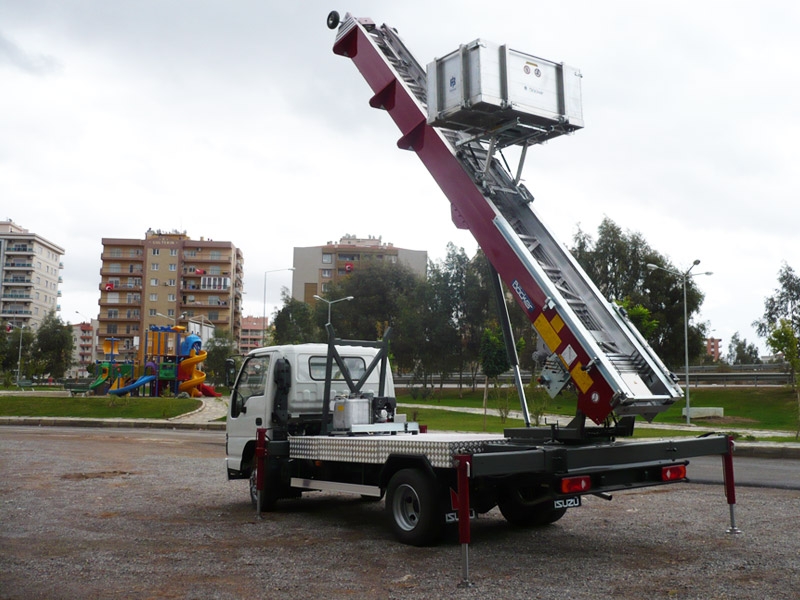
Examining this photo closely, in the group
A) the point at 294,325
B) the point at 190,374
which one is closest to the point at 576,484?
the point at 190,374

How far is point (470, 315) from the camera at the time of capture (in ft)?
202

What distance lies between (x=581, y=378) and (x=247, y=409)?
502 centimetres

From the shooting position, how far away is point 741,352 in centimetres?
11756

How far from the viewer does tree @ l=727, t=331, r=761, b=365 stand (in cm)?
11207

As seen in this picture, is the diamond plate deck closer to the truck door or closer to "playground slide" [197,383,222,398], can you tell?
the truck door

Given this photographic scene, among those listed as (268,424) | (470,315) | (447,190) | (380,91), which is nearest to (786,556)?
(447,190)

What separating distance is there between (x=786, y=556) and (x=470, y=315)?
180 feet

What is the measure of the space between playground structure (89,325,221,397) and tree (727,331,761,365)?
83737 mm

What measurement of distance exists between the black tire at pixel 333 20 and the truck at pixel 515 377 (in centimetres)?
86

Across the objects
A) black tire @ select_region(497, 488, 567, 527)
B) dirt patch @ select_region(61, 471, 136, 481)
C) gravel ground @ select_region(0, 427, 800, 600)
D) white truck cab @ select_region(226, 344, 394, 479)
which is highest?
white truck cab @ select_region(226, 344, 394, 479)

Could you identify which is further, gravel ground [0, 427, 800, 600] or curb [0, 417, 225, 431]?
curb [0, 417, 225, 431]

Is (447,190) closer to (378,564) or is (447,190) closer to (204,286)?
(378,564)

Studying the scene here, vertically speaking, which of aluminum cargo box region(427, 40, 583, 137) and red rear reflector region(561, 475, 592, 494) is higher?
aluminum cargo box region(427, 40, 583, 137)

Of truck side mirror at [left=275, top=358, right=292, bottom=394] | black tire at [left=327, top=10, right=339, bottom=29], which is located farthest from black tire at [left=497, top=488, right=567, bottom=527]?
black tire at [left=327, top=10, right=339, bottom=29]
